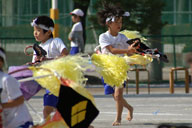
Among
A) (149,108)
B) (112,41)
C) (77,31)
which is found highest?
(77,31)

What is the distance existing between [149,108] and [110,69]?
15.4 ft

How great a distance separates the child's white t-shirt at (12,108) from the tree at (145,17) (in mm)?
11735

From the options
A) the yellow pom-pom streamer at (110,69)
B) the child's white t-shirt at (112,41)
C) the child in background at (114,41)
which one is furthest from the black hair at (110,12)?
the yellow pom-pom streamer at (110,69)

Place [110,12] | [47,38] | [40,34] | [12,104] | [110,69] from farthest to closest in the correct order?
1. [110,12]
2. [47,38]
3. [40,34]
4. [110,69]
5. [12,104]

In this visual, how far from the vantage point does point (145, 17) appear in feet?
56.2

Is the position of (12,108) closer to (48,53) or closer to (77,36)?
(48,53)

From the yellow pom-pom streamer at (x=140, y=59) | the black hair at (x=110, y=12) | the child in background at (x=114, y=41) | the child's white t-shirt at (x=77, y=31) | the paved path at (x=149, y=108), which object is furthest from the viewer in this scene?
the child's white t-shirt at (x=77, y=31)

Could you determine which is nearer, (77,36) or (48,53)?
(48,53)

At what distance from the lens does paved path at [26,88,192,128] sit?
29.9ft

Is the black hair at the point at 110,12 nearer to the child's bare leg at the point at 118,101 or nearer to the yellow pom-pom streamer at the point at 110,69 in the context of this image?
the child's bare leg at the point at 118,101

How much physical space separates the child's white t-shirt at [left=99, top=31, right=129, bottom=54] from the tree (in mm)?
8215

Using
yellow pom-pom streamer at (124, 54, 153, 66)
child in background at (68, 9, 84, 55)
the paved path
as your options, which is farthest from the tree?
yellow pom-pom streamer at (124, 54, 153, 66)

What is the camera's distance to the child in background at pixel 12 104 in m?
5.27

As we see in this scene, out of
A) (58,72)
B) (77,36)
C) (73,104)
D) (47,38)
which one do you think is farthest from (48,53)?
(77,36)
